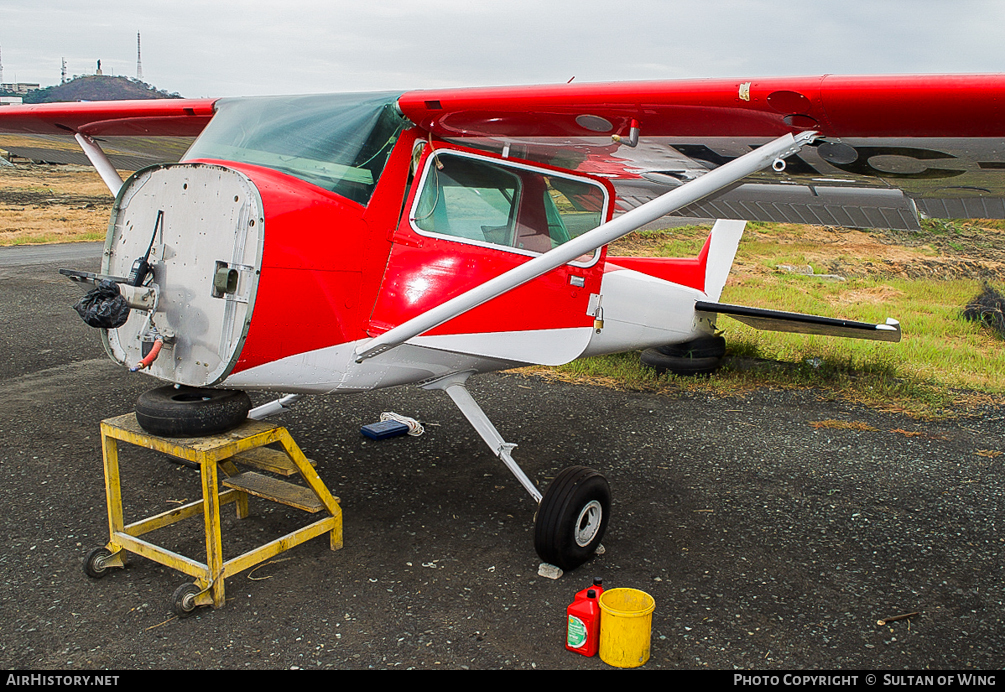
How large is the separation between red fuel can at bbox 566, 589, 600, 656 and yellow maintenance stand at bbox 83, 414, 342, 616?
1448 mm

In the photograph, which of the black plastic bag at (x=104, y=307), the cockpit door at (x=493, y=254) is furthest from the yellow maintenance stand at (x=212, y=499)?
the cockpit door at (x=493, y=254)

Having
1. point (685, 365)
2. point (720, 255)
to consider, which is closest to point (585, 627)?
point (720, 255)

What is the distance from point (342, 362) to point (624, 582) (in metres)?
1.86

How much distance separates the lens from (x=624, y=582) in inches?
155

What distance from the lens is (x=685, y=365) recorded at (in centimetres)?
810

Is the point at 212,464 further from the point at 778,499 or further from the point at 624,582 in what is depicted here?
the point at 778,499

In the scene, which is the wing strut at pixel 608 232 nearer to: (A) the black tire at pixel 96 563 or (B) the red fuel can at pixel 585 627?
(B) the red fuel can at pixel 585 627

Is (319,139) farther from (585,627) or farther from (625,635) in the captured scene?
(625,635)

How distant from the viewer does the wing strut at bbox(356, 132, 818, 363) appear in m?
3.30

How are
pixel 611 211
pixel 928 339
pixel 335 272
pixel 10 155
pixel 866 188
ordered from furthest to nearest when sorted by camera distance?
pixel 928 339, pixel 10 155, pixel 866 188, pixel 611 211, pixel 335 272

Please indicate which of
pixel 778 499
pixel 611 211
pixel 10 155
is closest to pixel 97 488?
pixel 611 211

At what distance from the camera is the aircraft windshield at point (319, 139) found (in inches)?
145

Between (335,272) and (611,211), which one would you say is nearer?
(335,272)

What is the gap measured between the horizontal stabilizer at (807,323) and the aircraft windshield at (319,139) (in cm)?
377
